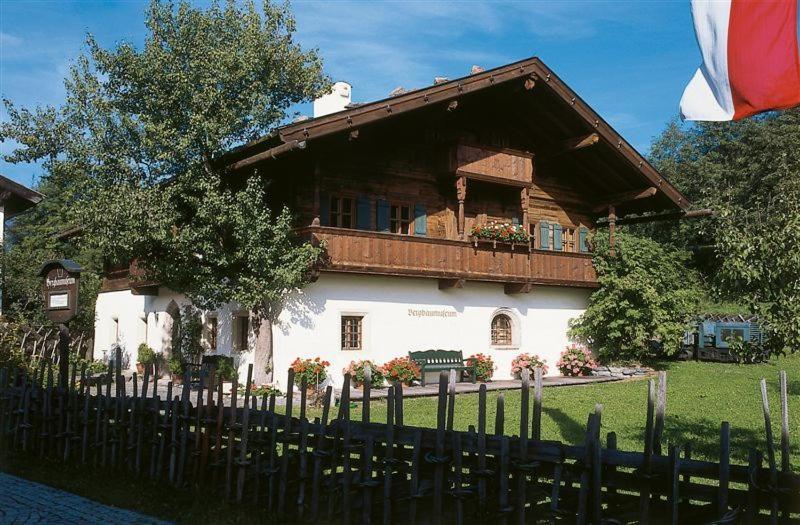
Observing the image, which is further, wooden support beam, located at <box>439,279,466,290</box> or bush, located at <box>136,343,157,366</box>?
bush, located at <box>136,343,157,366</box>

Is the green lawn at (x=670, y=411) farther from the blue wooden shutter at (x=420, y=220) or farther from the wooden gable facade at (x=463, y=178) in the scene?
the blue wooden shutter at (x=420, y=220)

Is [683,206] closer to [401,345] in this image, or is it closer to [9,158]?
[401,345]

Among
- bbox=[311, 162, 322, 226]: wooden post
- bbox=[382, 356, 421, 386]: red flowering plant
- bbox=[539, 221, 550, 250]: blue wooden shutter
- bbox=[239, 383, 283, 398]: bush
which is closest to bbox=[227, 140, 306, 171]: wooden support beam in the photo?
→ bbox=[311, 162, 322, 226]: wooden post

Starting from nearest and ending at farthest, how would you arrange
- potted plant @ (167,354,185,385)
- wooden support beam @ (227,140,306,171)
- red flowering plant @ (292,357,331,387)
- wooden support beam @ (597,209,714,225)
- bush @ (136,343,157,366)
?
wooden support beam @ (227,140,306,171), red flowering plant @ (292,357,331,387), potted plant @ (167,354,185,385), bush @ (136,343,157,366), wooden support beam @ (597,209,714,225)

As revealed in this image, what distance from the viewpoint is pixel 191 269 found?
17.2 m

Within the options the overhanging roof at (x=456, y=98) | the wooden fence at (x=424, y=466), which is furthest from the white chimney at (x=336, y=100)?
the wooden fence at (x=424, y=466)

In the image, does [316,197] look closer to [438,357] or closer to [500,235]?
[438,357]

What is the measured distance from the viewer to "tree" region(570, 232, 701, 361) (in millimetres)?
22312

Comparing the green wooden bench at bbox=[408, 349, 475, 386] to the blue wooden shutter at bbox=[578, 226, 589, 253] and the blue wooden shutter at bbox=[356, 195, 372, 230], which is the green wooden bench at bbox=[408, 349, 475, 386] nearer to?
the blue wooden shutter at bbox=[356, 195, 372, 230]

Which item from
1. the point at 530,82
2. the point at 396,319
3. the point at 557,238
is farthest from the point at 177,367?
the point at 530,82

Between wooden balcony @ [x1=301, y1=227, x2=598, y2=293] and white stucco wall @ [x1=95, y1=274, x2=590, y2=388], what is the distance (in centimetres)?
69

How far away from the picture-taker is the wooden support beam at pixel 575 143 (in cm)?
2198

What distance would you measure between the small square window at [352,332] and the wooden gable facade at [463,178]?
151 centimetres

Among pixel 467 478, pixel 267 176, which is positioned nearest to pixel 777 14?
pixel 467 478
